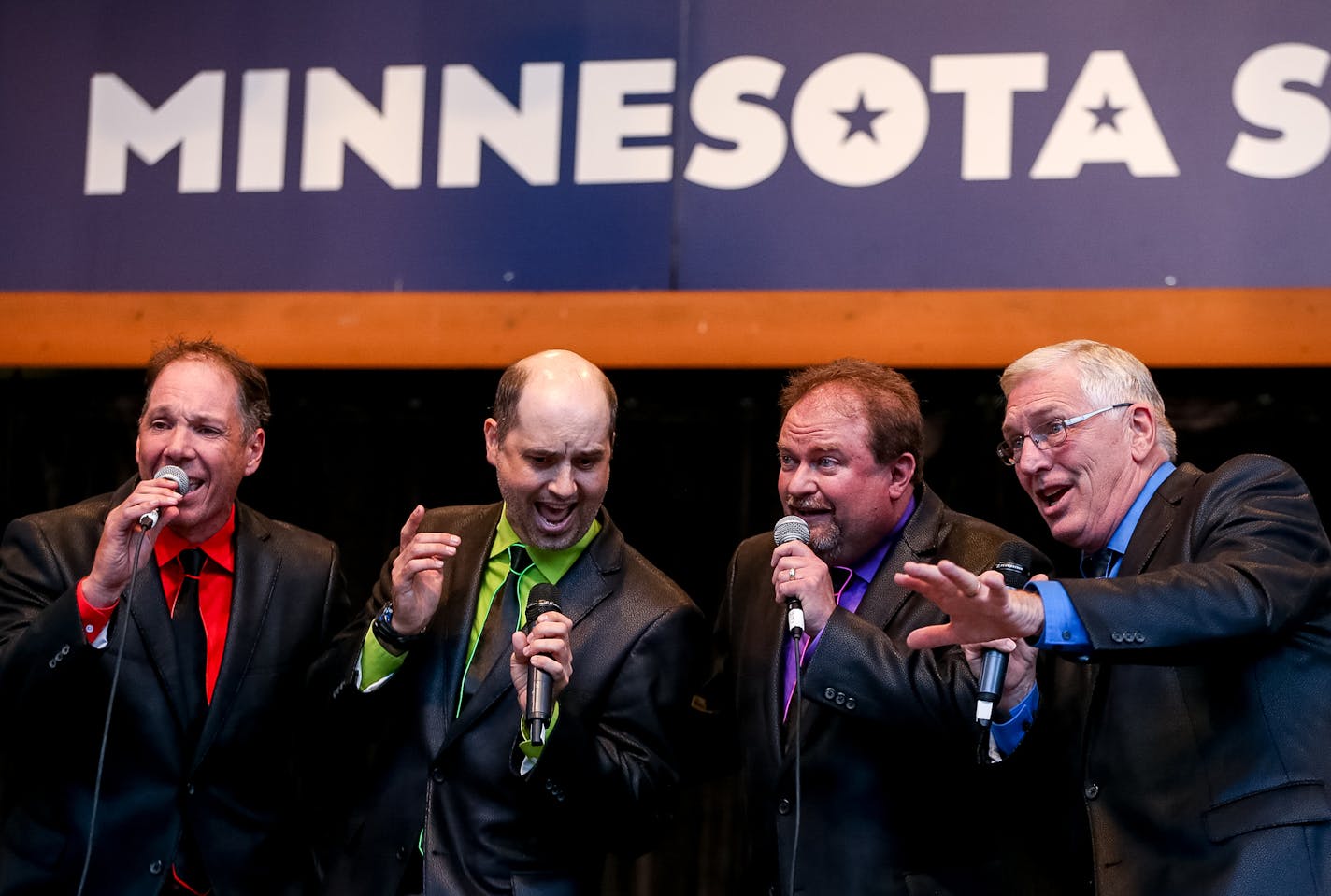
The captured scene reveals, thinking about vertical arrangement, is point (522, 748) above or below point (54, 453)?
below

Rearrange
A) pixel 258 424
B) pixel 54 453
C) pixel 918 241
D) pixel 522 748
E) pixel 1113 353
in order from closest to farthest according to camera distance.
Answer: pixel 522 748 < pixel 1113 353 < pixel 258 424 < pixel 918 241 < pixel 54 453

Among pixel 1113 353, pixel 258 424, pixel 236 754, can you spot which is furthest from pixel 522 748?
pixel 1113 353

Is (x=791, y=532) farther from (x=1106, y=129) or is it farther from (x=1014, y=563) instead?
(x=1106, y=129)

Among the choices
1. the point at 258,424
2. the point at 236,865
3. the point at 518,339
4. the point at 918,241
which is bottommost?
the point at 236,865

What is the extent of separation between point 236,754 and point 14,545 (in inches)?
25.5

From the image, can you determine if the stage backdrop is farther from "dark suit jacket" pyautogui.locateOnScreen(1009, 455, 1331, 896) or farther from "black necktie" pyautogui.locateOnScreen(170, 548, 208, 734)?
"dark suit jacket" pyautogui.locateOnScreen(1009, 455, 1331, 896)

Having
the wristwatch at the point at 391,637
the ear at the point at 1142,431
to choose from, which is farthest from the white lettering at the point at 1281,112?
the wristwatch at the point at 391,637

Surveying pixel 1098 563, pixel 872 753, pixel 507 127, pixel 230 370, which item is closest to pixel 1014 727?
pixel 872 753

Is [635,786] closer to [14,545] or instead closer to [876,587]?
[876,587]

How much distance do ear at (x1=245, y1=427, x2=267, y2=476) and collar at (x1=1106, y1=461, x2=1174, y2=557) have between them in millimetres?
1850

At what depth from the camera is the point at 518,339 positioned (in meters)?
4.30

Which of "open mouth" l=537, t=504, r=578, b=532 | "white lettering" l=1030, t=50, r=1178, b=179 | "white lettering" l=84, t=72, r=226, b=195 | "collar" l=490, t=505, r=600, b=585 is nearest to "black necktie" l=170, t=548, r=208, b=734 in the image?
"collar" l=490, t=505, r=600, b=585

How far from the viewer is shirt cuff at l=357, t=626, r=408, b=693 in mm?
3129

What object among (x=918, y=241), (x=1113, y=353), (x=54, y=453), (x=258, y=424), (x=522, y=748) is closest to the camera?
(x=522, y=748)
